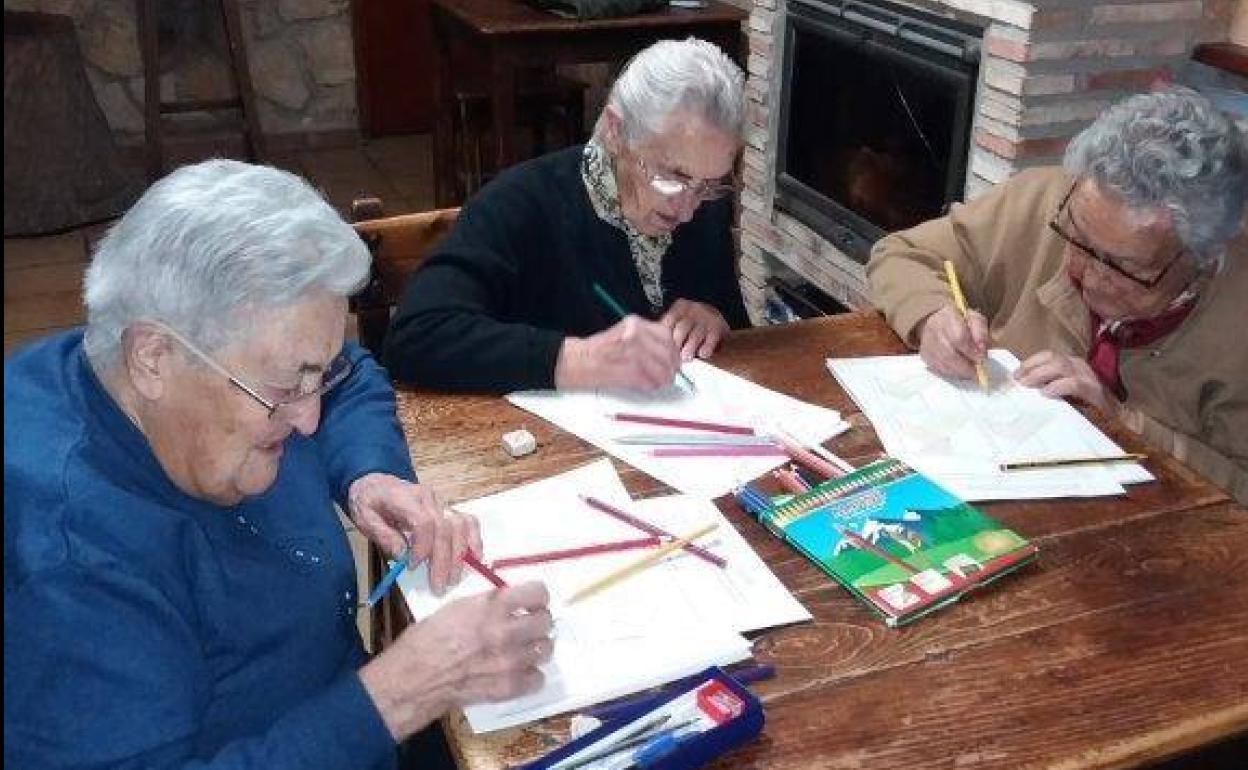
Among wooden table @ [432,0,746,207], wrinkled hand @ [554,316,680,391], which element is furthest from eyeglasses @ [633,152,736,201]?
wooden table @ [432,0,746,207]

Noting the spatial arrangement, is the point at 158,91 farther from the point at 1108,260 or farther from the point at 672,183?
the point at 1108,260

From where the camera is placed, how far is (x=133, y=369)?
3.32 ft

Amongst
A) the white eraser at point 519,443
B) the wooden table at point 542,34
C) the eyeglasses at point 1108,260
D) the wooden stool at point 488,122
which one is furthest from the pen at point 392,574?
the wooden stool at point 488,122

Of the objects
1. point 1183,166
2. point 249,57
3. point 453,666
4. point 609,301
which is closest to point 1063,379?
point 1183,166

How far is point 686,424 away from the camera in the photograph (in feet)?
4.98

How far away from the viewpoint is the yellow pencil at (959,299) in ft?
5.52

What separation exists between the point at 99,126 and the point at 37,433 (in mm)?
4246

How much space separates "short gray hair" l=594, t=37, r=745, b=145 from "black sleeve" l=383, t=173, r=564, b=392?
0.72ft

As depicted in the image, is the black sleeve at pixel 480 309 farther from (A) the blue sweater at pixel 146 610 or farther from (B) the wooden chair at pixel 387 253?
(A) the blue sweater at pixel 146 610

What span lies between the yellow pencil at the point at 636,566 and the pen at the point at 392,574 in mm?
188

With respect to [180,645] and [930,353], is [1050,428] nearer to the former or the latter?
Result: [930,353]

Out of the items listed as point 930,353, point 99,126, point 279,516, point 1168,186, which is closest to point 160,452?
point 279,516

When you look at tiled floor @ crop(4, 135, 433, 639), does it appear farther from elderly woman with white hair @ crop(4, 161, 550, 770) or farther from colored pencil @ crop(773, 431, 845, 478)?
elderly woman with white hair @ crop(4, 161, 550, 770)

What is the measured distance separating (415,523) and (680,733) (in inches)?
16.2
